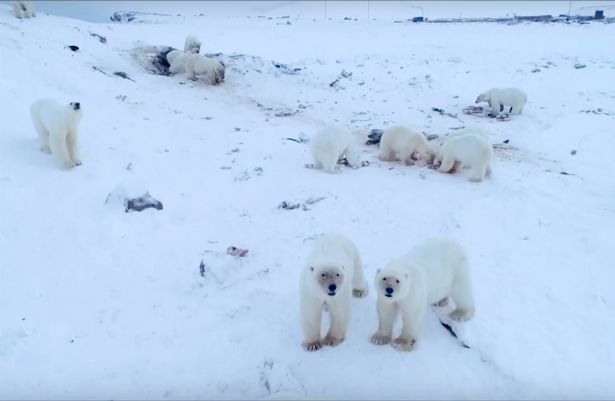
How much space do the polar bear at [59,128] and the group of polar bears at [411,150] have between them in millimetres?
3732

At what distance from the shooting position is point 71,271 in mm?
5340

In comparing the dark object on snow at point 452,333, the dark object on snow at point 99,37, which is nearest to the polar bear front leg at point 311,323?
the dark object on snow at point 452,333

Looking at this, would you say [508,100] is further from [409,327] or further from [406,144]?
[409,327]

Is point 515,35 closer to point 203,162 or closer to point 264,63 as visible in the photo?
point 264,63

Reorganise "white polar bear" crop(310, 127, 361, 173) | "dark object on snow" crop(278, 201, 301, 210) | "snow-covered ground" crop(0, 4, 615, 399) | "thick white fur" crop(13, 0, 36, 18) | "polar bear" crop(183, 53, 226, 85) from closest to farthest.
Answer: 1. "snow-covered ground" crop(0, 4, 615, 399)
2. "dark object on snow" crop(278, 201, 301, 210)
3. "white polar bear" crop(310, 127, 361, 173)
4. "polar bear" crop(183, 53, 226, 85)
5. "thick white fur" crop(13, 0, 36, 18)

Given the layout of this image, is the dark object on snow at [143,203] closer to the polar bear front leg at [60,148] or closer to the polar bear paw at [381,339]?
the polar bear front leg at [60,148]

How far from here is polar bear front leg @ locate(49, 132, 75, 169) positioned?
709 cm

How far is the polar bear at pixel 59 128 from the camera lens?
704 centimetres

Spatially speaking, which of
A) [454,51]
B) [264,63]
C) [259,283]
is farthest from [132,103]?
[454,51]

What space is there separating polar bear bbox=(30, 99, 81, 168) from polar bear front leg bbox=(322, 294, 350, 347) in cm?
505

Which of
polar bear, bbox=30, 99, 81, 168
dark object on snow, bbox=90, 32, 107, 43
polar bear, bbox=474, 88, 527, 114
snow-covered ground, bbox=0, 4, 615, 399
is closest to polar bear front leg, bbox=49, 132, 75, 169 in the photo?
polar bear, bbox=30, 99, 81, 168

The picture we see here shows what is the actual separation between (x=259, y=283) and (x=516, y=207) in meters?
4.03

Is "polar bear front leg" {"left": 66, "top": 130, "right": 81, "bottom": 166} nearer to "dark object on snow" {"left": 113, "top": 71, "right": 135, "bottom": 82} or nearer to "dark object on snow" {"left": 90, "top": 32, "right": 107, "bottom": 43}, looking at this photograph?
"dark object on snow" {"left": 113, "top": 71, "right": 135, "bottom": 82}

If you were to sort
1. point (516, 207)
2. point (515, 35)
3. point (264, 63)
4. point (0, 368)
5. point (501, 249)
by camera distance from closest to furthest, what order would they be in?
point (0, 368) → point (501, 249) → point (516, 207) → point (264, 63) → point (515, 35)
